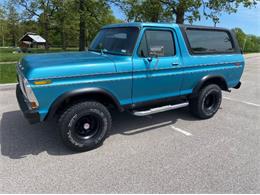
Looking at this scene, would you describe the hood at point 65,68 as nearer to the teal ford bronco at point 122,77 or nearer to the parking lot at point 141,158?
the teal ford bronco at point 122,77

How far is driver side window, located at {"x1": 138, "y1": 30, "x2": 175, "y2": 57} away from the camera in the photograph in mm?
3731

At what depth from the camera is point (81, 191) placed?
8.70ft

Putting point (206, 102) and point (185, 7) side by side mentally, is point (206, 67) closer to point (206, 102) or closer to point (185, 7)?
point (206, 102)

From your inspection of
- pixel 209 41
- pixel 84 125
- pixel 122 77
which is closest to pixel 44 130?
pixel 84 125

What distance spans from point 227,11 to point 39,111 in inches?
677

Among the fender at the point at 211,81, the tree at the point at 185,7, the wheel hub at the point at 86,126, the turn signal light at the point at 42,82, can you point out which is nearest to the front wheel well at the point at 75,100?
the turn signal light at the point at 42,82

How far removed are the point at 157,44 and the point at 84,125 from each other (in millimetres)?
1889

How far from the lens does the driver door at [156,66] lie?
3734 millimetres

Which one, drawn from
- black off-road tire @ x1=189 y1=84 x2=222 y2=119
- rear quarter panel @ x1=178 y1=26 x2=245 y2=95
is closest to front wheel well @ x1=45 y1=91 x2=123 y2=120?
rear quarter panel @ x1=178 y1=26 x2=245 y2=95

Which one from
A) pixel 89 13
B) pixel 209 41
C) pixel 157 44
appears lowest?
pixel 157 44

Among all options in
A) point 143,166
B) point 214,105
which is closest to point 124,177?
point 143,166

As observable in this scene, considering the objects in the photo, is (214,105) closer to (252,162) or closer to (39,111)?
(252,162)

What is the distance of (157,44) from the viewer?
13.0ft

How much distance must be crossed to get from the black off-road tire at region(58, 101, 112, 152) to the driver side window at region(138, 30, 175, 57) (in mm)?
1183
